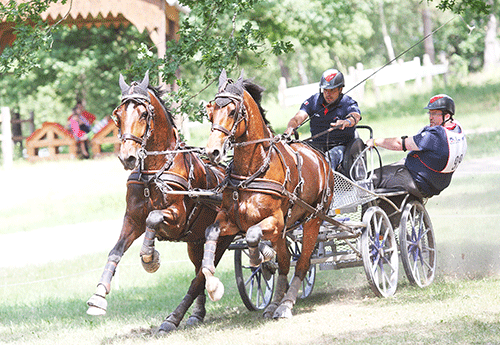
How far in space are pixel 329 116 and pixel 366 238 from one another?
1.53 meters

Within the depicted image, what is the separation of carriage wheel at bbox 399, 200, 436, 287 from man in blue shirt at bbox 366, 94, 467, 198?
0.33m

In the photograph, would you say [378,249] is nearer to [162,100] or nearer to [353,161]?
[353,161]

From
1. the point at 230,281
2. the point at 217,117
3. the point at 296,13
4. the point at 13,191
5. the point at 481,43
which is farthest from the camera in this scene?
the point at 481,43

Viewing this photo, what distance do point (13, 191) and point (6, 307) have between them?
8188 millimetres

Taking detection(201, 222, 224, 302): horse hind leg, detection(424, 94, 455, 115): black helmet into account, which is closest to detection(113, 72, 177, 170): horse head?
detection(201, 222, 224, 302): horse hind leg

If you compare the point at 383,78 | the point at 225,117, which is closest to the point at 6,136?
the point at 225,117

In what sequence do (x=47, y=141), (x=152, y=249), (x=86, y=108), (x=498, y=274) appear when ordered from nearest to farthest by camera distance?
(x=152, y=249)
(x=498, y=274)
(x=47, y=141)
(x=86, y=108)

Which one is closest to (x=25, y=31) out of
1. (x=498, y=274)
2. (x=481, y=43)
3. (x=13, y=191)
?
(x=498, y=274)

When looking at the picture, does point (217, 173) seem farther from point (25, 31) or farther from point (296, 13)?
point (296, 13)

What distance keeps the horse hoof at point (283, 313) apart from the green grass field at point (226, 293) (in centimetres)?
10

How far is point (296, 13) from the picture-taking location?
877 inches

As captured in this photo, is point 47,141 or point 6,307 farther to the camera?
point 47,141

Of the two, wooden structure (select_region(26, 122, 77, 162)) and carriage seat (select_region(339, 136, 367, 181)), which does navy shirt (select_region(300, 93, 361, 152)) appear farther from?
wooden structure (select_region(26, 122, 77, 162))

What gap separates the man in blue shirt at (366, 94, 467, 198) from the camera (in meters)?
8.24
